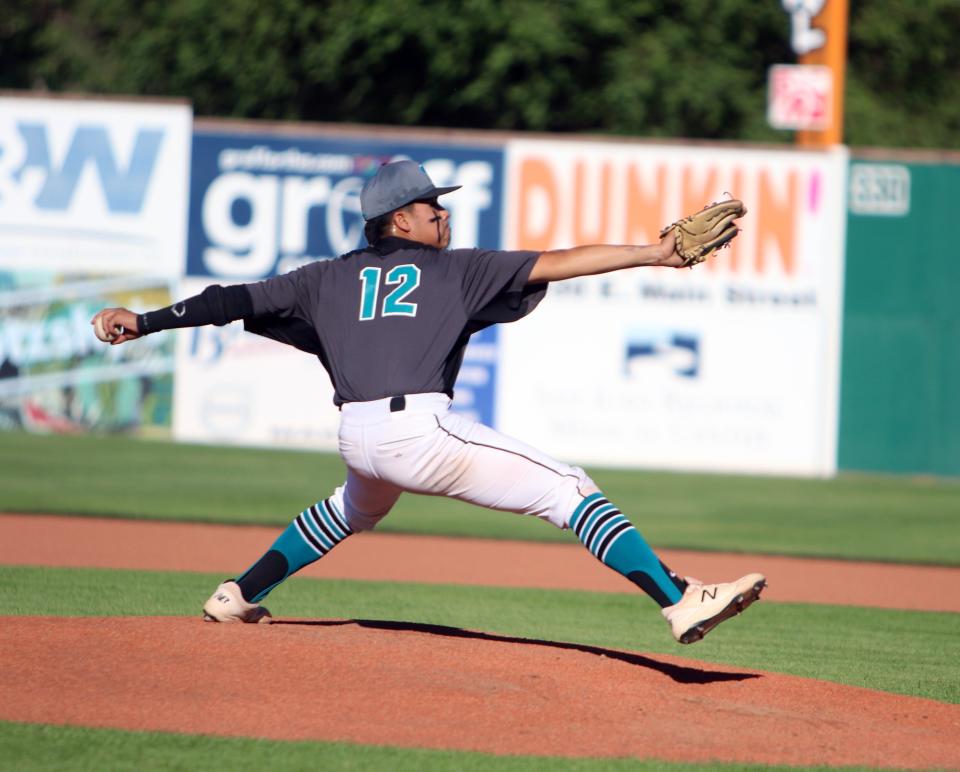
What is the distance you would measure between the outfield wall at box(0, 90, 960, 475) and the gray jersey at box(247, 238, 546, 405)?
9.55 meters

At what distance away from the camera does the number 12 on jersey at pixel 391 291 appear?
5.02m

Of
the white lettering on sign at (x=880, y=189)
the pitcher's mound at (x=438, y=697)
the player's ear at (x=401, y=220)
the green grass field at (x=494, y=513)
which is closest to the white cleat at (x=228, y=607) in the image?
the pitcher's mound at (x=438, y=697)

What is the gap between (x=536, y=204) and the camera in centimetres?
1485

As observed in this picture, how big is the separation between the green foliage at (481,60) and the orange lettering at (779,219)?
8.33 meters

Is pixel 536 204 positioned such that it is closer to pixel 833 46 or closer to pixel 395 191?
pixel 833 46

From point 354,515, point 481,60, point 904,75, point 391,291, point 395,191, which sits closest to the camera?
point 391,291

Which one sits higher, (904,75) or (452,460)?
(904,75)

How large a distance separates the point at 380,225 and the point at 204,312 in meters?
0.66

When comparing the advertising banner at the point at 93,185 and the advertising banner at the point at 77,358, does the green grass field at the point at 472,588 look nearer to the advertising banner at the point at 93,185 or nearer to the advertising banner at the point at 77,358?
the advertising banner at the point at 77,358

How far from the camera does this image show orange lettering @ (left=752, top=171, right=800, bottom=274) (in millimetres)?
14758

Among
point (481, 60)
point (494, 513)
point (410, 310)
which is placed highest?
point (481, 60)

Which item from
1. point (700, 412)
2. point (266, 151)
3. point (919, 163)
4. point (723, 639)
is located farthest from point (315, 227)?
point (723, 639)

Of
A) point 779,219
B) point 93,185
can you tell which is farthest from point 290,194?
point 779,219

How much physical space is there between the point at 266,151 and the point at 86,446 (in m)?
3.30
